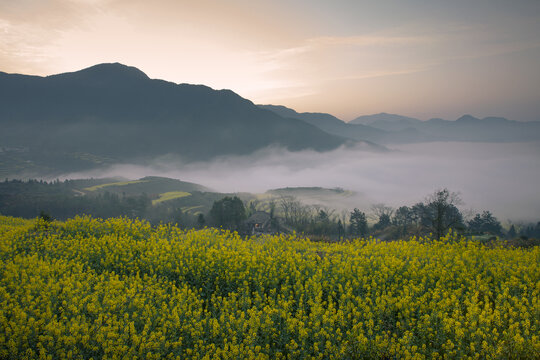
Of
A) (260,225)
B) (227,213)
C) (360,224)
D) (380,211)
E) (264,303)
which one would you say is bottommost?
(380,211)

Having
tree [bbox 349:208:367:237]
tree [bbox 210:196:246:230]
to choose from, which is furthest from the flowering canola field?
tree [bbox 349:208:367:237]

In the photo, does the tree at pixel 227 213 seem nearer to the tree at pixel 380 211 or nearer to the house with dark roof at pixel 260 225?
the house with dark roof at pixel 260 225

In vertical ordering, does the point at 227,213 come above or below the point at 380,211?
above

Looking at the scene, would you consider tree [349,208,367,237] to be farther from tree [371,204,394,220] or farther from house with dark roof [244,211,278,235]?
tree [371,204,394,220]

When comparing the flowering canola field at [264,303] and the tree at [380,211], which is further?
the tree at [380,211]

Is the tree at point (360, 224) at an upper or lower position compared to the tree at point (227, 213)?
lower

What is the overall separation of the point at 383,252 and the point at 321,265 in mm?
2938

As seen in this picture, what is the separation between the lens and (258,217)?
8531cm

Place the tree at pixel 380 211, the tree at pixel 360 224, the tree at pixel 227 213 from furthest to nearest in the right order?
the tree at pixel 380 211
the tree at pixel 360 224
the tree at pixel 227 213

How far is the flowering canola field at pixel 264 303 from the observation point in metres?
6.06

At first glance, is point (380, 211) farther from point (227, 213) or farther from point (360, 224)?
point (227, 213)

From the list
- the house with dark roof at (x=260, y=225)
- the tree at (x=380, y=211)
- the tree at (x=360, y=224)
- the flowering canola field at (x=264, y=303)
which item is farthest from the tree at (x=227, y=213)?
the tree at (x=380, y=211)

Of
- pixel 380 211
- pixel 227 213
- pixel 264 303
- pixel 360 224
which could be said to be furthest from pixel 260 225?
pixel 380 211

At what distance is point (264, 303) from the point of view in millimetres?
8281
